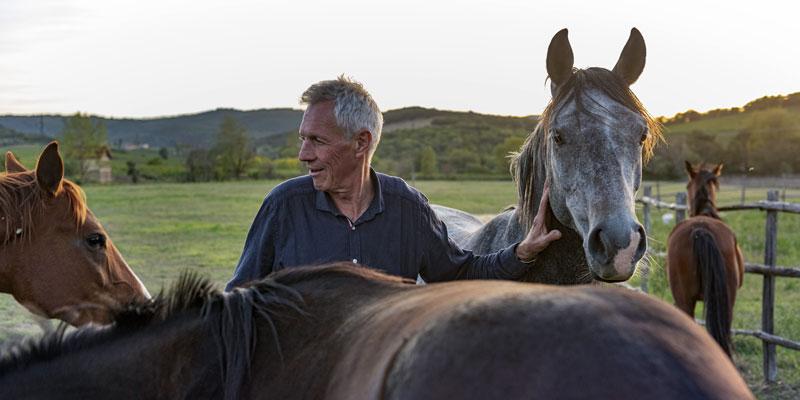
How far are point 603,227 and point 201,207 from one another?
35.6m

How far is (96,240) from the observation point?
4363 millimetres

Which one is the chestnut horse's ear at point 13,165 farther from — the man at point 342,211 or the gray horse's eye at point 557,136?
the gray horse's eye at point 557,136

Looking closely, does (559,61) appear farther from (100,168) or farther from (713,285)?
(100,168)

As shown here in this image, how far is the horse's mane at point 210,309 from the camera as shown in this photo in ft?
6.59

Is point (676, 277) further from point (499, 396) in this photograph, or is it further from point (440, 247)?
point (499, 396)

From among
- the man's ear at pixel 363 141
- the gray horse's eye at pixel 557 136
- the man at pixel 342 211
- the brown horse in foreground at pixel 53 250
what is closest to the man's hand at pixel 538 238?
the gray horse's eye at pixel 557 136

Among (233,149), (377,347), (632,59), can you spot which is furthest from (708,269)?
(233,149)

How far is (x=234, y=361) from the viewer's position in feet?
6.38

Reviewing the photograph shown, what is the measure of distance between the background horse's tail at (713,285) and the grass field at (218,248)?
0.50 metres

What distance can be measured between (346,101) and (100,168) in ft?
220

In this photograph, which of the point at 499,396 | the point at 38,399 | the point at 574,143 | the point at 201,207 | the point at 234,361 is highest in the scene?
the point at 574,143

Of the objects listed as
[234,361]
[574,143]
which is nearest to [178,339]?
[234,361]

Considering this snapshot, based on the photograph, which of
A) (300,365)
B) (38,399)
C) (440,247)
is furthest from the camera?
(440,247)

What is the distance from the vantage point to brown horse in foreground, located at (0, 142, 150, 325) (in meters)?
4.16
